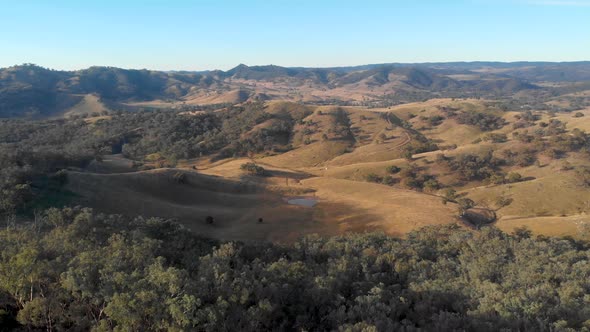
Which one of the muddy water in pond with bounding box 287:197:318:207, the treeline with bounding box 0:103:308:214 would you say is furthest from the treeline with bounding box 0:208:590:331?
the treeline with bounding box 0:103:308:214

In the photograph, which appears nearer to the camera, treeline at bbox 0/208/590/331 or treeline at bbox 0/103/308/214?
treeline at bbox 0/208/590/331

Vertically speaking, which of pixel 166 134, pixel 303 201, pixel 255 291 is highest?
pixel 255 291

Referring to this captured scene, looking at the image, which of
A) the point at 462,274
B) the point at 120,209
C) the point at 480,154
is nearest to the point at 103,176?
the point at 120,209

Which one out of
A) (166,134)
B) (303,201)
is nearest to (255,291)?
(303,201)

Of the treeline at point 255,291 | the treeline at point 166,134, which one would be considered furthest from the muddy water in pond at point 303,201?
the treeline at point 166,134

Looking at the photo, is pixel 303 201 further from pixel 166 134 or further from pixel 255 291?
pixel 166 134

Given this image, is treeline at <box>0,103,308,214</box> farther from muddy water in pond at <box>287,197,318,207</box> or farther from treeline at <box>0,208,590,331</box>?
treeline at <box>0,208,590,331</box>
